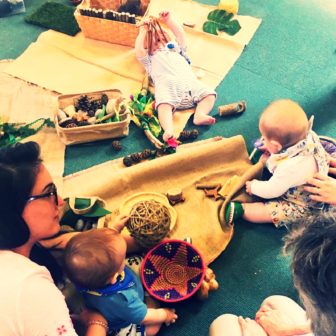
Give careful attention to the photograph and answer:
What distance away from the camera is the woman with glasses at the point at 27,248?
0.93m

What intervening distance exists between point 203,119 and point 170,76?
28cm

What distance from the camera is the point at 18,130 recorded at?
6.56ft

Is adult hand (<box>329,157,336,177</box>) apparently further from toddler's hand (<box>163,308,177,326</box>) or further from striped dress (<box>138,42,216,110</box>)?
toddler's hand (<box>163,308,177,326</box>)

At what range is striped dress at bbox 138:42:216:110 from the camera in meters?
2.06

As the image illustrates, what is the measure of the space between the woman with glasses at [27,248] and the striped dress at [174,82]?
38.9 inches

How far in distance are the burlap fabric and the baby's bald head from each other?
0.99 ft

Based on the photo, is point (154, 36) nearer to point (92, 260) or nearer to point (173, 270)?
point (173, 270)

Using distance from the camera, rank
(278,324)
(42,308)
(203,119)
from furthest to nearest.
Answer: (203,119)
(278,324)
(42,308)

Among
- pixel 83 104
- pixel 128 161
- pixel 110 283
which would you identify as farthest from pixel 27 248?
pixel 83 104

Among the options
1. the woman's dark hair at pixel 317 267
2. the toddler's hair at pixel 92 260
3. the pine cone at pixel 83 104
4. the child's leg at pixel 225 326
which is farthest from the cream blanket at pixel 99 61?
the woman's dark hair at pixel 317 267

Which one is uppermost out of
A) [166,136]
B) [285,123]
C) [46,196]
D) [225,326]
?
[285,123]

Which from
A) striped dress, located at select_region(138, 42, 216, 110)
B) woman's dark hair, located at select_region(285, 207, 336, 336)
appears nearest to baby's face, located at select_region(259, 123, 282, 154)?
striped dress, located at select_region(138, 42, 216, 110)

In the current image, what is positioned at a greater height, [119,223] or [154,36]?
[154,36]

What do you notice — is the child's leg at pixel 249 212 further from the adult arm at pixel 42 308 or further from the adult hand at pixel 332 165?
the adult arm at pixel 42 308
